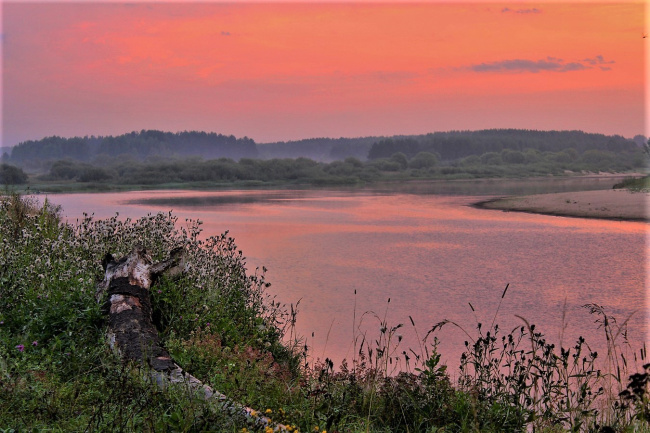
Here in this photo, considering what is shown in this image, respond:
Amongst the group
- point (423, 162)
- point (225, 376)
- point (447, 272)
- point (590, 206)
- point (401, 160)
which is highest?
point (401, 160)

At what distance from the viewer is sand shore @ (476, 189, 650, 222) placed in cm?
2845

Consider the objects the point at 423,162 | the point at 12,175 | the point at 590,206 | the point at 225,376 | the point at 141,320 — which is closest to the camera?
the point at 225,376

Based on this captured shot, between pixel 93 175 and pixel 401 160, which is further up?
pixel 401 160

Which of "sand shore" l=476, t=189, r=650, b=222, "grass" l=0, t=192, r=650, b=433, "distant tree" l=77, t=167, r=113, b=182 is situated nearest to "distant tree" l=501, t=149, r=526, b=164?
"distant tree" l=77, t=167, r=113, b=182

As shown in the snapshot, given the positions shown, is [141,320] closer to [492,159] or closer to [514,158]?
[492,159]

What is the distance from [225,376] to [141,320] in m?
1.34

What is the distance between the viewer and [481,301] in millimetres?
11984

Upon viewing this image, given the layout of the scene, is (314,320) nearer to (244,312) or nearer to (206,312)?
(244,312)

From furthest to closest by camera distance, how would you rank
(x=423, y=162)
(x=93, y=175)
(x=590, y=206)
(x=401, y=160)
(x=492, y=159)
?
(x=492, y=159), (x=401, y=160), (x=423, y=162), (x=93, y=175), (x=590, y=206)

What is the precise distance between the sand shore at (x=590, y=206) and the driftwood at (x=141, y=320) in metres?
25.2

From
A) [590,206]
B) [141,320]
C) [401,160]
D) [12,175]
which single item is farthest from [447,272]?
[401,160]

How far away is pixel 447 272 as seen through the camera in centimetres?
1530

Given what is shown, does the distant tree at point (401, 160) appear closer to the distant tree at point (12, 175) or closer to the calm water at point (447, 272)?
the distant tree at point (12, 175)

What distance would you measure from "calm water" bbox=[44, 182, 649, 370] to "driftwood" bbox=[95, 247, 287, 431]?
2.66m
